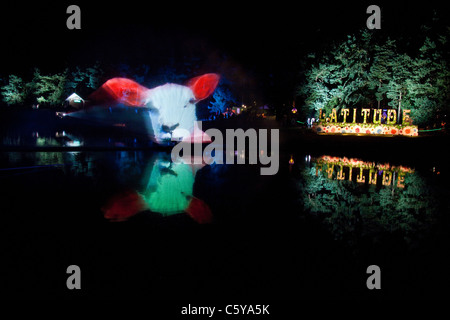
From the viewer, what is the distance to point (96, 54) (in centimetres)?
4672

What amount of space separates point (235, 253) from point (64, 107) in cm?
4838

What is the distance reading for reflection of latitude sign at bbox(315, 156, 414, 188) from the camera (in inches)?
412

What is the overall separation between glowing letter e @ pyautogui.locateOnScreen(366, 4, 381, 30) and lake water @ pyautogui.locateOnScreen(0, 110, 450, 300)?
57.4 ft

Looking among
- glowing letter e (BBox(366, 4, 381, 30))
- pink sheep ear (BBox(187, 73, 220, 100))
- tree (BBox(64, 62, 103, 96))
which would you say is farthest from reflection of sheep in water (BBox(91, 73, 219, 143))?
glowing letter e (BBox(366, 4, 381, 30))

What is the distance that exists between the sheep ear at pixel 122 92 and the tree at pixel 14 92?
10.6 metres

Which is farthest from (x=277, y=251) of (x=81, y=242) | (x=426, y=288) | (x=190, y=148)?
(x=190, y=148)

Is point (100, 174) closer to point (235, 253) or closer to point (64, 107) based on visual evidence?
point (235, 253)

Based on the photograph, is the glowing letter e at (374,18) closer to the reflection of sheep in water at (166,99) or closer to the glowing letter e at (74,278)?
the reflection of sheep in water at (166,99)

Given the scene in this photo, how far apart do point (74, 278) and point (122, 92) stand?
44.5 m

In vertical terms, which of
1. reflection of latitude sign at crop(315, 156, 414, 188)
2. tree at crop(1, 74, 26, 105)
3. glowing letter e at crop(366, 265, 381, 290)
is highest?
tree at crop(1, 74, 26, 105)

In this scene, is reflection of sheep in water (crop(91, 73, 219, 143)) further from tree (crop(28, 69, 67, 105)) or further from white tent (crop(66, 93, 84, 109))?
tree (crop(28, 69, 67, 105))

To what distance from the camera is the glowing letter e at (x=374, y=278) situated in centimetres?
413

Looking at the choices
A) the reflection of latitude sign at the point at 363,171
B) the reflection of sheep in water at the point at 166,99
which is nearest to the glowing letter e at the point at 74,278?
the reflection of latitude sign at the point at 363,171

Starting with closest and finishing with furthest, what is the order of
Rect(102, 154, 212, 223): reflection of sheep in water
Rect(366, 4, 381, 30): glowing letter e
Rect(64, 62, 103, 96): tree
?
Rect(102, 154, 212, 223): reflection of sheep in water
Rect(366, 4, 381, 30): glowing letter e
Rect(64, 62, 103, 96): tree
